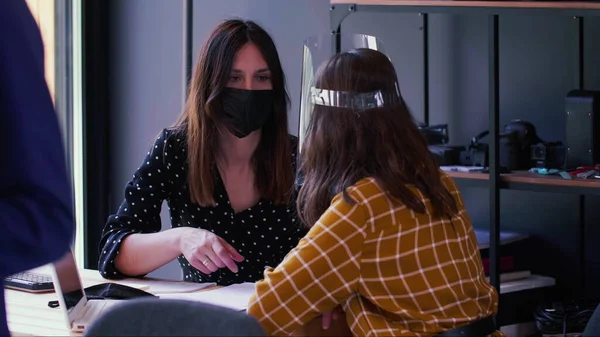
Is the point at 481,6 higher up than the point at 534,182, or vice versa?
the point at 481,6

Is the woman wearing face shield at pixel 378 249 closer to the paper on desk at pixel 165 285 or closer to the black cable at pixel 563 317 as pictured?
the paper on desk at pixel 165 285

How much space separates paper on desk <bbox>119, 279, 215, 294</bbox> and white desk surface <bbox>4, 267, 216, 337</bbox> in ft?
0.04

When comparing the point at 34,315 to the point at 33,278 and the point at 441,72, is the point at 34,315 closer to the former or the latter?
the point at 33,278

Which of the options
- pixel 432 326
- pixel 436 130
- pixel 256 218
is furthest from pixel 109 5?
pixel 432 326

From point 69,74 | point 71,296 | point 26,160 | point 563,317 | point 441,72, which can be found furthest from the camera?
point 69,74

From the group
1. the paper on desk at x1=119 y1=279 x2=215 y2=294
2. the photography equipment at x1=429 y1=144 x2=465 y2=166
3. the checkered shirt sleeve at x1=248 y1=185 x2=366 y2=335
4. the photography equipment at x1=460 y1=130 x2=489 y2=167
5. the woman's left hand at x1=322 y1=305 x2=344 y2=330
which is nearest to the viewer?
the checkered shirt sleeve at x1=248 y1=185 x2=366 y2=335

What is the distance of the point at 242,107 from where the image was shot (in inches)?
89.6

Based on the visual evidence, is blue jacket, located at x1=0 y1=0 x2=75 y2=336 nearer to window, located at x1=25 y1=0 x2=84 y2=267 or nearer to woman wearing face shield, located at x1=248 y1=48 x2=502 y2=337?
woman wearing face shield, located at x1=248 y1=48 x2=502 y2=337

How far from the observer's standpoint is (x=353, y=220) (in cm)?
162

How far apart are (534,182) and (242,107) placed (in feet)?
3.50

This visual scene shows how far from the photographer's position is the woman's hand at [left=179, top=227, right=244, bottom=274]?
200 centimetres

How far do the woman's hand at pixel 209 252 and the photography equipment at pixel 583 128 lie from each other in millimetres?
1372

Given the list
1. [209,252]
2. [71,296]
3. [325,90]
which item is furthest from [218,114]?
[71,296]

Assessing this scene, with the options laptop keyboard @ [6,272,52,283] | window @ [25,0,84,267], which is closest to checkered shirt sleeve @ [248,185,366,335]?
laptop keyboard @ [6,272,52,283]
